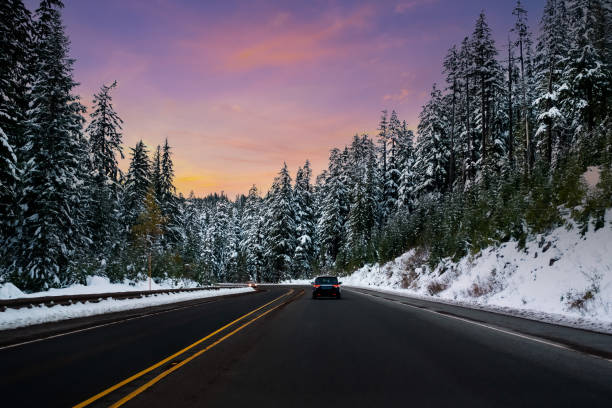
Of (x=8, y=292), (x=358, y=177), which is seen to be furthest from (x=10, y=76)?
(x=358, y=177)

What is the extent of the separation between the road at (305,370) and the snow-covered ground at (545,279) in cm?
498

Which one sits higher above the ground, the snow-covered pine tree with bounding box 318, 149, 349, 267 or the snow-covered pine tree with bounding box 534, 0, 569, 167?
the snow-covered pine tree with bounding box 534, 0, 569, 167

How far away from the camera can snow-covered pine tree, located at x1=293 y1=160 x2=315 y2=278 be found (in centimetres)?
7175

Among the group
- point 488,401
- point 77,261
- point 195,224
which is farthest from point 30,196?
point 195,224

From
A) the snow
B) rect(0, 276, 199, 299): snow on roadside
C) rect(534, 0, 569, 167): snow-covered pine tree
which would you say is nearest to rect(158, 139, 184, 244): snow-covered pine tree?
rect(0, 276, 199, 299): snow on roadside

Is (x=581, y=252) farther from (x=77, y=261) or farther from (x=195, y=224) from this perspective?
(x=195, y=224)

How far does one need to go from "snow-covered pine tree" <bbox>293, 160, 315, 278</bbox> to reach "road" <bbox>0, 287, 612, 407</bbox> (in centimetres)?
6064

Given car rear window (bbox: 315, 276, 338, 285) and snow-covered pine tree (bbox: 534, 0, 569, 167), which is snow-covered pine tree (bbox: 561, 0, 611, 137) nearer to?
snow-covered pine tree (bbox: 534, 0, 569, 167)

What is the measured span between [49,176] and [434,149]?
42.8m

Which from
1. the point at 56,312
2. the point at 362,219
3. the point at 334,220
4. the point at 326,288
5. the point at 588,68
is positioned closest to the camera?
the point at 56,312

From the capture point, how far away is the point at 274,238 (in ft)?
228

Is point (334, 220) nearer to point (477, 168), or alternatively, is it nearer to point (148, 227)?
point (477, 168)

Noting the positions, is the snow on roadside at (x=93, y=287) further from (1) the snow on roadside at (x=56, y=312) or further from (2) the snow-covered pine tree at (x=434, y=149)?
(2) the snow-covered pine tree at (x=434, y=149)

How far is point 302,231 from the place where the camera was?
7238 centimetres
